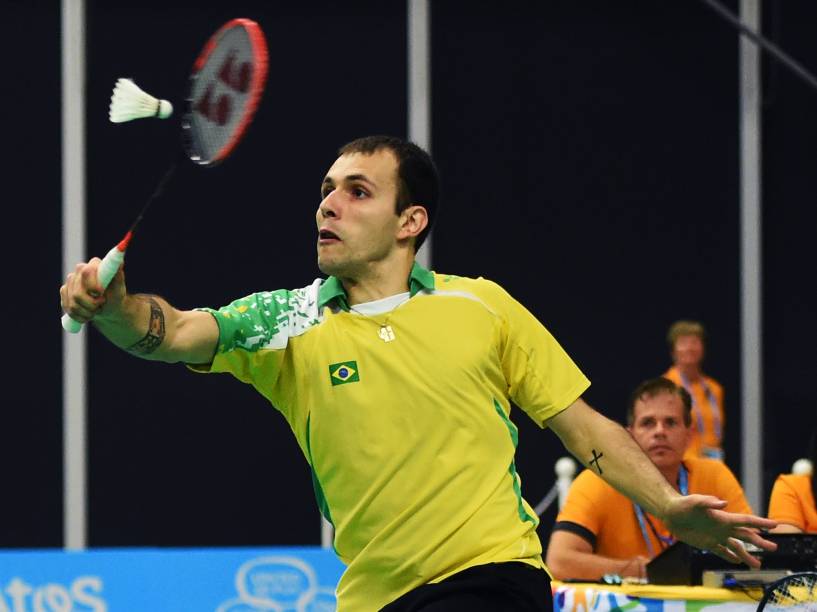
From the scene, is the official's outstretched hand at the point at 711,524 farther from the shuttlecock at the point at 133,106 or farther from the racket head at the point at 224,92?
the shuttlecock at the point at 133,106

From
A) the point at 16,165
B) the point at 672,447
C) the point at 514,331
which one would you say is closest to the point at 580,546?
the point at 672,447

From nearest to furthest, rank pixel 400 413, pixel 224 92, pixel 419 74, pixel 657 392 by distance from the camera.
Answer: pixel 400 413 < pixel 224 92 < pixel 657 392 < pixel 419 74

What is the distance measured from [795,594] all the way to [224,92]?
174 cm

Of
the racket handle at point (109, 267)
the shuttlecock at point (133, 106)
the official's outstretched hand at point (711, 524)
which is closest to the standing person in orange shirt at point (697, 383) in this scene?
the official's outstretched hand at point (711, 524)

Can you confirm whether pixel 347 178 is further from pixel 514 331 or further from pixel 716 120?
pixel 716 120

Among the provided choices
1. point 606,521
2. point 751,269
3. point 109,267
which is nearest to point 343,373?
point 109,267

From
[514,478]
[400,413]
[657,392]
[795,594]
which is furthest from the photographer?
[657,392]

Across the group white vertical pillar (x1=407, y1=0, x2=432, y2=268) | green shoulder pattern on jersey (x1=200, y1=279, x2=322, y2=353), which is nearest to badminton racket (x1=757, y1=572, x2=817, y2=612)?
green shoulder pattern on jersey (x1=200, y1=279, x2=322, y2=353)

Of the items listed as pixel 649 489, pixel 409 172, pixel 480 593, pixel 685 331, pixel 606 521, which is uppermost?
pixel 409 172

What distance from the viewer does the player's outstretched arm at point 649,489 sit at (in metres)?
3.00

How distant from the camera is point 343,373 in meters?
2.89

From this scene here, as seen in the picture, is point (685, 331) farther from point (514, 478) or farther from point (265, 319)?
Result: point (265, 319)

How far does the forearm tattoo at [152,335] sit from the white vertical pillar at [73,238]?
6369 mm

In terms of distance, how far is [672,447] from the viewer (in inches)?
194
